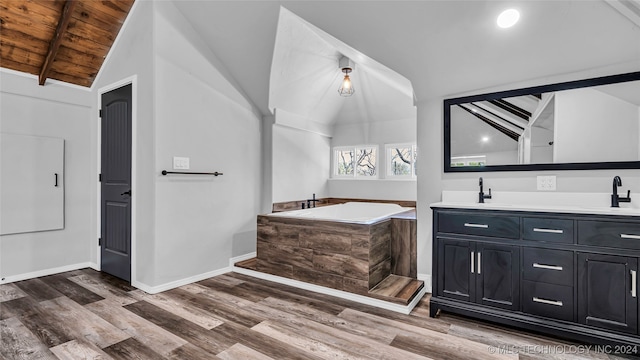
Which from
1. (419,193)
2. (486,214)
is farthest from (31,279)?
(486,214)

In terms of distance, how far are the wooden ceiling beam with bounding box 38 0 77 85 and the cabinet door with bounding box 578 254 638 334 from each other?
4582 millimetres

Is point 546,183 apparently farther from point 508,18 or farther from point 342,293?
point 342,293

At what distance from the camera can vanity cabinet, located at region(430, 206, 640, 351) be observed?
6.24ft

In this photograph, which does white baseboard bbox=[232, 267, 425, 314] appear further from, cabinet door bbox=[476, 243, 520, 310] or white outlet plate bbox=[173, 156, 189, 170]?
white outlet plate bbox=[173, 156, 189, 170]

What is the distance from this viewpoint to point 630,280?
1873mm

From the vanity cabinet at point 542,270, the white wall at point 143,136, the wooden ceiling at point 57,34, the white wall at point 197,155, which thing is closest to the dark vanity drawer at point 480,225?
the vanity cabinet at point 542,270

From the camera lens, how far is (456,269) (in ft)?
7.90

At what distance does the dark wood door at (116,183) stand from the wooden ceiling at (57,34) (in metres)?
→ 0.47

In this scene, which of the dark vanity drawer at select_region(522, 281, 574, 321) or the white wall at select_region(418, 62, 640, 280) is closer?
the dark vanity drawer at select_region(522, 281, 574, 321)

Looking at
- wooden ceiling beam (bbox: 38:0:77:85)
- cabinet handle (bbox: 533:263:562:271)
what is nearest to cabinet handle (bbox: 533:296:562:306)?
cabinet handle (bbox: 533:263:562:271)

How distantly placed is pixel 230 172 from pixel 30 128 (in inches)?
84.6

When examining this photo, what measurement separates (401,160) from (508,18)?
9.57ft

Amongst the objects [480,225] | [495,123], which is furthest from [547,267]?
[495,123]

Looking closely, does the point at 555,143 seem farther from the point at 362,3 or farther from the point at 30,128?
the point at 30,128
